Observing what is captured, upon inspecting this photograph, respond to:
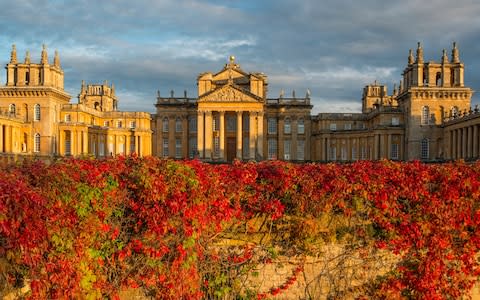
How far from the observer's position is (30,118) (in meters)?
58.8

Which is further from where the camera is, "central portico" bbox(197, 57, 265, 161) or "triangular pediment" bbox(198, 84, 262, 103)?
"central portico" bbox(197, 57, 265, 161)

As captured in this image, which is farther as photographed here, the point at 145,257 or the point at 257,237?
the point at 257,237

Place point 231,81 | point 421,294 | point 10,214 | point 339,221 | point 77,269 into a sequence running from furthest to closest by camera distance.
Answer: point 231,81
point 339,221
point 421,294
point 77,269
point 10,214

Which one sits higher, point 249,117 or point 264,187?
point 249,117

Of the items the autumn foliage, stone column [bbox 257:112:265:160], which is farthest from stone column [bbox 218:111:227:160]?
the autumn foliage

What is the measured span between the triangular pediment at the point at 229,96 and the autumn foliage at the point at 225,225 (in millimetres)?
52533

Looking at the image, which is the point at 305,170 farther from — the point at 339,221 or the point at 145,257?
the point at 145,257

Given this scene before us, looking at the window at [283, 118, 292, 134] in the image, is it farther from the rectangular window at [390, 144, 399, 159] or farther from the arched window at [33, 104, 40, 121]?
the arched window at [33, 104, 40, 121]

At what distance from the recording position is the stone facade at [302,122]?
52.9 metres

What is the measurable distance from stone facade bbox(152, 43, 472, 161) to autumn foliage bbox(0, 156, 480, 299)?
141 ft

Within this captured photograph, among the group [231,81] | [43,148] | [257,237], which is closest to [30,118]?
[43,148]

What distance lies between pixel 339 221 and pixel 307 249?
1.00m

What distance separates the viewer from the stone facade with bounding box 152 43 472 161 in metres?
52.9

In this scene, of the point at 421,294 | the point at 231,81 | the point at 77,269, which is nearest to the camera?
the point at 77,269
